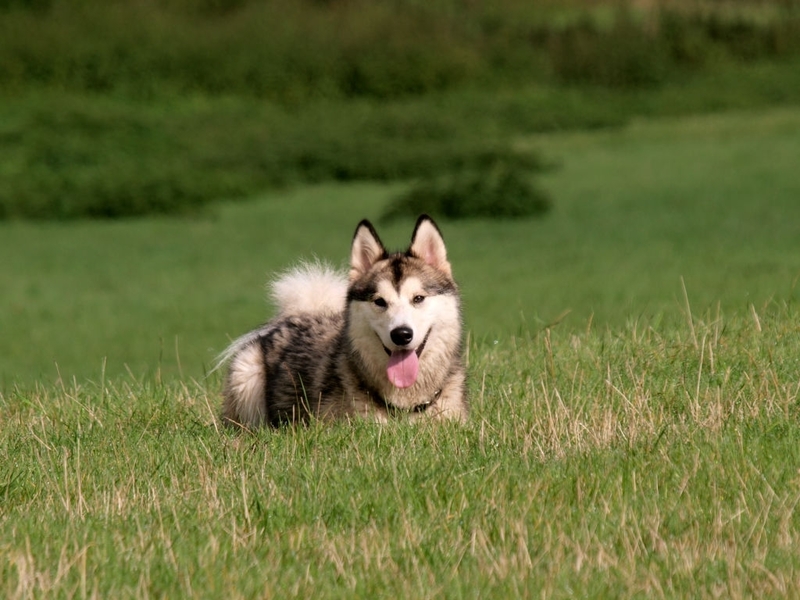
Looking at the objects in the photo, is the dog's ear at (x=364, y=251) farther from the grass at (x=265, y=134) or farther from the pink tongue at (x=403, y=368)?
the grass at (x=265, y=134)

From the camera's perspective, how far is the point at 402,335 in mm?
7312

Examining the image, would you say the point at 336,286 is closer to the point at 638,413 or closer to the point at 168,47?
the point at 638,413

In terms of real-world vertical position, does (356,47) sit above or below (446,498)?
above

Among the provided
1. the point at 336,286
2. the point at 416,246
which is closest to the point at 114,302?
the point at 336,286

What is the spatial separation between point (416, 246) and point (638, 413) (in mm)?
1764

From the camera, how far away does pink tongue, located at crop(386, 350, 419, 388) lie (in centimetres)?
754

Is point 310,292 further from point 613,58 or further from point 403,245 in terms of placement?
point 613,58

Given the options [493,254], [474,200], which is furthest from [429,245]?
[474,200]

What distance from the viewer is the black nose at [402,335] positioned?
7.29 m

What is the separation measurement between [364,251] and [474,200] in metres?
19.3

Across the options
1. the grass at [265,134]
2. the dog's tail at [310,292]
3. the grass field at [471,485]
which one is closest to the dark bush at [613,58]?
the grass at [265,134]

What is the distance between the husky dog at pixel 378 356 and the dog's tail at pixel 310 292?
56 cm

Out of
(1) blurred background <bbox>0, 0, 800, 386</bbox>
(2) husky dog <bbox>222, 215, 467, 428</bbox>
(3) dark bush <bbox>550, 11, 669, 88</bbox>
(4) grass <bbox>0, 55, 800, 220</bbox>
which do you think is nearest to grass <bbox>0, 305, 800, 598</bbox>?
(2) husky dog <bbox>222, 215, 467, 428</bbox>

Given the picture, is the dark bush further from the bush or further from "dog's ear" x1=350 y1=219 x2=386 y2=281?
"dog's ear" x1=350 y1=219 x2=386 y2=281
